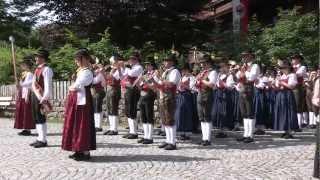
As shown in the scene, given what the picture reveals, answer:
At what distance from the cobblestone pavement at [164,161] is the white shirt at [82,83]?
3.21ft

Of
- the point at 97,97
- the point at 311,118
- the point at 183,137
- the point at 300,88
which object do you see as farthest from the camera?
the point at 311,118

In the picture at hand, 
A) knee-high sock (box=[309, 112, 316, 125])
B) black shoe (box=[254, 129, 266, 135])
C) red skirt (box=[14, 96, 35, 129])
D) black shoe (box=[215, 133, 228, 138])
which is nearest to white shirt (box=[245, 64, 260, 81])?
black shoe (box=[215, 133, 228, 138])

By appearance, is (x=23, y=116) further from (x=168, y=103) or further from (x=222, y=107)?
(x=222, y=107)

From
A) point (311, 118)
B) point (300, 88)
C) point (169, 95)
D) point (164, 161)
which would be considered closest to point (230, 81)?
point (169, 95)

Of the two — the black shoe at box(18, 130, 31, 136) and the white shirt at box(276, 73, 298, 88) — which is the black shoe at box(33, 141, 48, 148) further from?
the white shirt at box(276, 73, 298, 88)

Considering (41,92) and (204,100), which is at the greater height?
(41,92)

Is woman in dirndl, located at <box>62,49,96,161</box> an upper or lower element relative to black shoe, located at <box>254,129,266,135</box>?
upper

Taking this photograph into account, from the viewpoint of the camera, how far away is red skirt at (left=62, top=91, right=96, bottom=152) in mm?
9117

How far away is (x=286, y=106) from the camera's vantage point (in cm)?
1260

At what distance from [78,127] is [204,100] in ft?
9.82

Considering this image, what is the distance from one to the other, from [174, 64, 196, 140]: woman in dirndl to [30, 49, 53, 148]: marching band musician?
270cm

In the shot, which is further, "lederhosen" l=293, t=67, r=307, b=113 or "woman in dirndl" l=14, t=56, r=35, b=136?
"lederhosen" l=293, t=67, r=307, b=113

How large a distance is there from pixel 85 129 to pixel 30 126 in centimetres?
411

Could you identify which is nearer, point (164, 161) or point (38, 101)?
point (164, 161)
